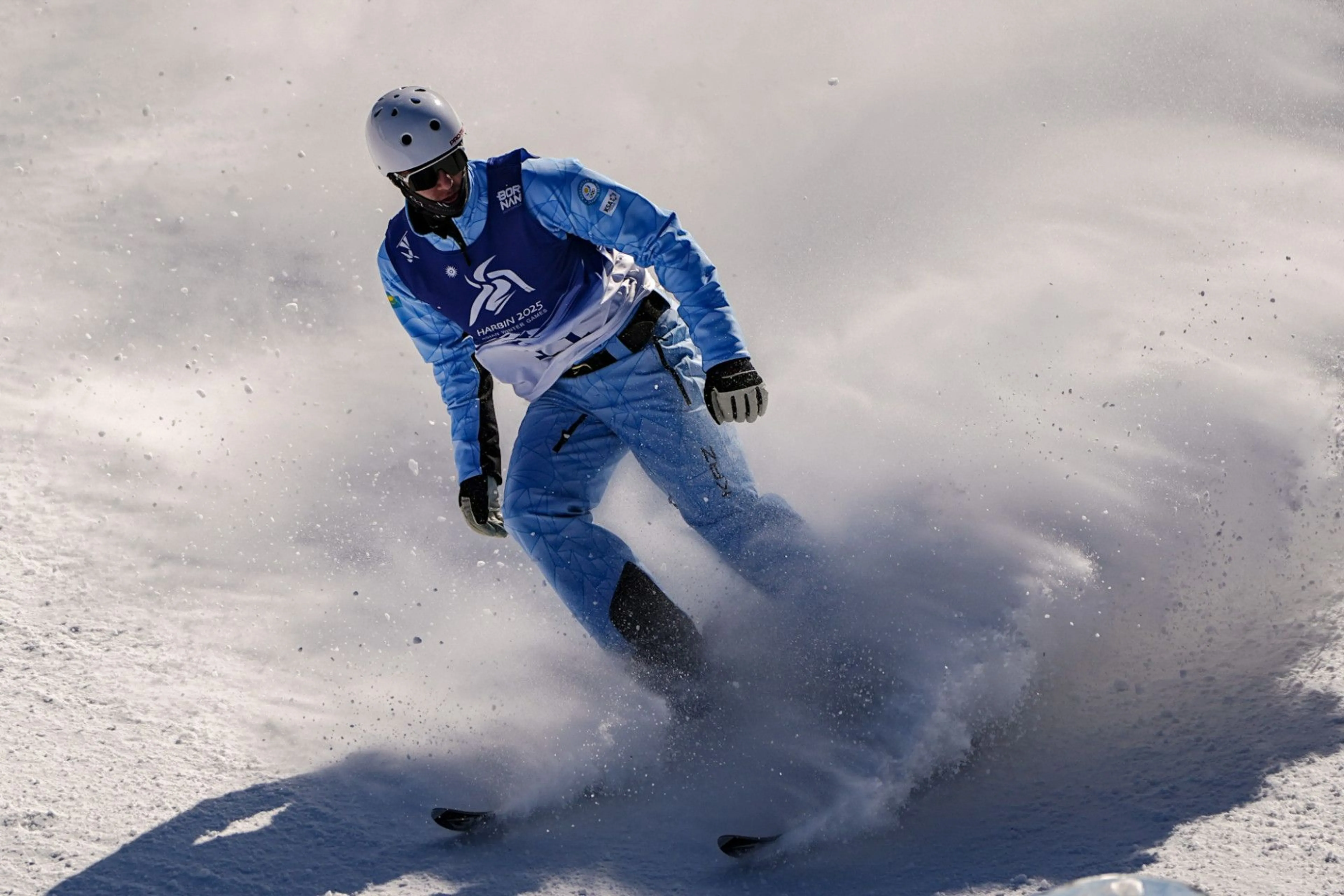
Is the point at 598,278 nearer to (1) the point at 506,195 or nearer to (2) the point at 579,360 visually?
(2) the point at 579,360

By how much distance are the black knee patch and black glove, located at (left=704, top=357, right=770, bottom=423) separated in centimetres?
75

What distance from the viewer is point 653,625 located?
465cm

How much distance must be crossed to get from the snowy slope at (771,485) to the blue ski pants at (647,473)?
0.31 metres

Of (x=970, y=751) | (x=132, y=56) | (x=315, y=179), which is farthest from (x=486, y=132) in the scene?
(x=970, y=751)

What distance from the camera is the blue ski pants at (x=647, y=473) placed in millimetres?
4703

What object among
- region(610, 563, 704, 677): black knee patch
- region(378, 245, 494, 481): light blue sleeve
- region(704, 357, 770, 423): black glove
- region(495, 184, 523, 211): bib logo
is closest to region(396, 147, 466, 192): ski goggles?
region(495, 184, 523, 211): bib logo

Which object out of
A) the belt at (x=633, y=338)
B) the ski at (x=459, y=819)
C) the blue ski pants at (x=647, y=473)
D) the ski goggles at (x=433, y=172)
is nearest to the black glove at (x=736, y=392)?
the blue ski pants at (x=647, y=473)

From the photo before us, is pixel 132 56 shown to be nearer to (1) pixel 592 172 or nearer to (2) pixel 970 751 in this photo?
(1) pixel 592 172

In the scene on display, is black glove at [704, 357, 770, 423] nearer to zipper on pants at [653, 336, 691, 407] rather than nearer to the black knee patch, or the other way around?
zipper on pants at [653, 336, 691, 407]

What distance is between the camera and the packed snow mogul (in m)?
4.43

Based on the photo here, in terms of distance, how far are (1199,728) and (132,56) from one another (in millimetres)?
13332

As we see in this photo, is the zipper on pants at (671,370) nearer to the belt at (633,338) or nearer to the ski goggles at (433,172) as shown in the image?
the belt at (633,338)

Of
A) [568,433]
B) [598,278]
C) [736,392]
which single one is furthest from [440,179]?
[736,392]

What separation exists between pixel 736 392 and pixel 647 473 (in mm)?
714
